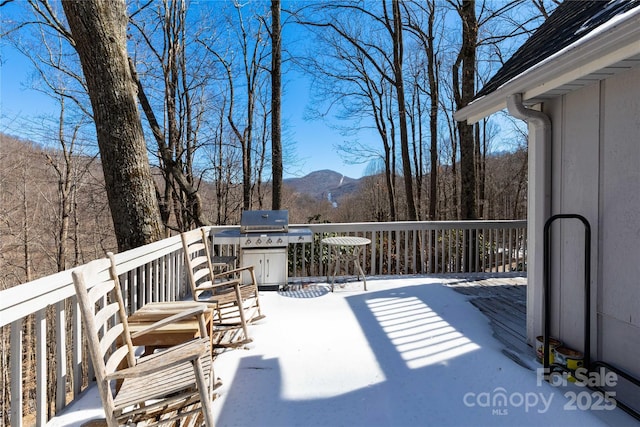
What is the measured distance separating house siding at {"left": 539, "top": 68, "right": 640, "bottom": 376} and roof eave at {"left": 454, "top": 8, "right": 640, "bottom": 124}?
331mm

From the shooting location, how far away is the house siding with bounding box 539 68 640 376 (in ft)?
7.02

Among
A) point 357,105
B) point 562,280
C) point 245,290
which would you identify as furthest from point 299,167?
point 562,280

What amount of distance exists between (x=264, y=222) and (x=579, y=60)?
394 centimetres

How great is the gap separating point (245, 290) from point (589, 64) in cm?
345

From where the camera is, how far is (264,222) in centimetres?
494

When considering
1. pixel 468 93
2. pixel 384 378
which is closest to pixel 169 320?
pixel 384 378

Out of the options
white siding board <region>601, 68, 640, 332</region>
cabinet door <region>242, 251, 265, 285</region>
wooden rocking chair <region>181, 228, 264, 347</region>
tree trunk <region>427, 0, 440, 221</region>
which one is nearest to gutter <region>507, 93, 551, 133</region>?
white siding board <region>601, 68, 640, 332</region>

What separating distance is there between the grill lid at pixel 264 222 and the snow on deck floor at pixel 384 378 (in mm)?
1344

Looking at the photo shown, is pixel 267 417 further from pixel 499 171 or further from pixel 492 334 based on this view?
pixel 499 171

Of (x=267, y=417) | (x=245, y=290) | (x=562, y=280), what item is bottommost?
(x=267, y=417)

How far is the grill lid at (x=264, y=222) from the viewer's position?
4867 millimetres

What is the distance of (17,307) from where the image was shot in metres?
1.62

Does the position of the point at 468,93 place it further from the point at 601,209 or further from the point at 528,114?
the point at 601,209

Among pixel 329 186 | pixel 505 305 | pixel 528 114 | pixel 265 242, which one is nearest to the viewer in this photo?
pixel 528 114
